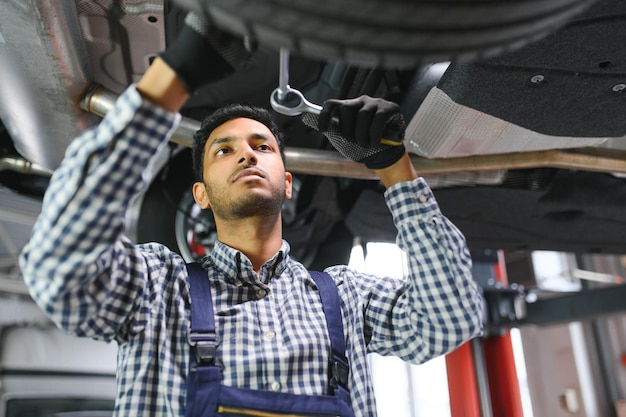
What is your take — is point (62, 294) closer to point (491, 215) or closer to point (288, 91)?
point (288, 91)

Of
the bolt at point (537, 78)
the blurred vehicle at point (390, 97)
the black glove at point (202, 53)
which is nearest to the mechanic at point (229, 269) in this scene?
the black glove at point (202, 53)

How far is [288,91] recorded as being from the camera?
0.84 metres

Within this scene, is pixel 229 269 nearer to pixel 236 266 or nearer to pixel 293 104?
pixel 236 266

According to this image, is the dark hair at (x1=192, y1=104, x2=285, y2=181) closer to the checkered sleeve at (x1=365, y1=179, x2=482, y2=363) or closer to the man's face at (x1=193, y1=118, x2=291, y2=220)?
the man's face at (x1=193, y1=118, x2=291, y2=220)

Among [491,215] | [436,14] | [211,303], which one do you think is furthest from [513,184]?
[436,14]

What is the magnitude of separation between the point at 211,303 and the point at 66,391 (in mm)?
2765

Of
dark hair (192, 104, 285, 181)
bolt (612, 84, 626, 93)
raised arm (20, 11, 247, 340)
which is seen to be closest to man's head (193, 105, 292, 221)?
dark hair (192, 104, 285, 181)

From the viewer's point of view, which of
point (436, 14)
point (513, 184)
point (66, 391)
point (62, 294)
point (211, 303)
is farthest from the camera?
point (66, 391)

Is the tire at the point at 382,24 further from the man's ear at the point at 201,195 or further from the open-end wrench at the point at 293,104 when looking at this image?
the man's ear at the point at 201,195

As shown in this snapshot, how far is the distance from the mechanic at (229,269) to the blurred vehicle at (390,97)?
15 cm

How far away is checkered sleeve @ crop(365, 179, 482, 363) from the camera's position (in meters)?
0.82

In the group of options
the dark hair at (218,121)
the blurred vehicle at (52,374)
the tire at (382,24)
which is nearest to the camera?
the tire at (382,24)

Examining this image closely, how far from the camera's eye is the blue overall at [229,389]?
721 millimetres

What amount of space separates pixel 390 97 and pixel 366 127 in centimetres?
42
